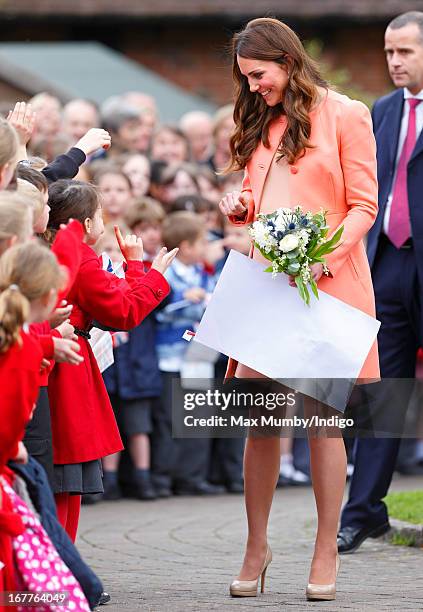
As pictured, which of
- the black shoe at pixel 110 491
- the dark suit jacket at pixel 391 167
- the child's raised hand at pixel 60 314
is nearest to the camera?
the child's raised hand at pixel 60 314

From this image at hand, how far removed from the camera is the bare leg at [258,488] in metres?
6.01

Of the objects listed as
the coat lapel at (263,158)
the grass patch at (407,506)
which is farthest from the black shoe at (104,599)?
the grass patch at (407,506)

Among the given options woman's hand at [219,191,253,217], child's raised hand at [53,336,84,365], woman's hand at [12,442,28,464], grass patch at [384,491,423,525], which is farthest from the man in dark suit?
woman's hand at [12,442,28,464]

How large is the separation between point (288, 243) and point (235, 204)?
0.52m

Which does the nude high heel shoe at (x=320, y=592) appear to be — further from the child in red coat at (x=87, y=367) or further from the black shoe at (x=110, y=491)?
the black shoe at (x=110, y=491)

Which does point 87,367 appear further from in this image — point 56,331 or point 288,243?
point 288,243

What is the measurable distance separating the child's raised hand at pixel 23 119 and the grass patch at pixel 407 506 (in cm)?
310

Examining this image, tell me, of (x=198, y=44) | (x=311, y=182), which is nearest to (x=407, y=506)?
(x=311, y=182)

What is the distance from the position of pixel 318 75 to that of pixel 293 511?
3.76m

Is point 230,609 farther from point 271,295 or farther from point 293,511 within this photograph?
point 293,511

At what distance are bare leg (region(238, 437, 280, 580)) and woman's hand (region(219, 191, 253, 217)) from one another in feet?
3.23

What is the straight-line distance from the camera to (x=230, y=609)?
556cm

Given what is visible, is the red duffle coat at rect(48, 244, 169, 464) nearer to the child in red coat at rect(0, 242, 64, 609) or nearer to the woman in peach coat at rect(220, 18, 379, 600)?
the woman in peach coat at rect(220, 18, 379, 600)

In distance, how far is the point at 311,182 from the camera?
597 centimetres
